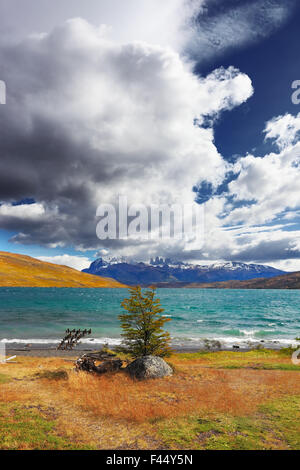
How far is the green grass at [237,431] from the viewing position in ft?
27.9

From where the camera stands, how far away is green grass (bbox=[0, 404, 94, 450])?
27.1ft

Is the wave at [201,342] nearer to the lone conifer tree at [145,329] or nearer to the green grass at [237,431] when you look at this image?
the lone conifer tree at [145,329]

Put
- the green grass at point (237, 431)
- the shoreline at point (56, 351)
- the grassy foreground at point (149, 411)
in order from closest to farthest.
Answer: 1. the green grass at point (237, 431)
2. the grassy foreground at point (149, 411)
3. the shoreline at point (56, 351)

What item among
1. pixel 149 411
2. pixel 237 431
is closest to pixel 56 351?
pixel 149 411

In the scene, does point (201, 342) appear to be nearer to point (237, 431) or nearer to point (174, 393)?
point (174, 393)

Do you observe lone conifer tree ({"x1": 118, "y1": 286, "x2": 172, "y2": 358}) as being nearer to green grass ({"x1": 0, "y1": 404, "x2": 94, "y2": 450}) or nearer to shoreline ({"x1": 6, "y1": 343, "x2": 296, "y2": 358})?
green grass ({"x1": 0, "y1": 404, "x2": 94, "y2": 450})

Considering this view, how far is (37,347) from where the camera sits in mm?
36594

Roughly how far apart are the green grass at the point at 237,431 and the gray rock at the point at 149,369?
6117 mm

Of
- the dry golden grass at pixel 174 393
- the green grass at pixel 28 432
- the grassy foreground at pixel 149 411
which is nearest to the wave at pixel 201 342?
the dry golden grass at pixel 174 393

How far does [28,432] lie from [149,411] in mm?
4909

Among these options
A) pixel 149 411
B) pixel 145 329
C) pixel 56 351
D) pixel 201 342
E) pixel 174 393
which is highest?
pixel 145 329

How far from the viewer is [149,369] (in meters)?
16.7
